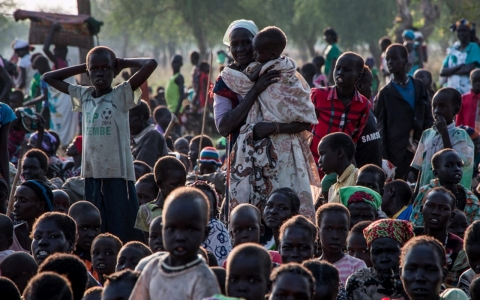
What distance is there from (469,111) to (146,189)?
489 centimetres

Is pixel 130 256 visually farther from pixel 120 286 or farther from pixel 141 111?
pixel 141 111

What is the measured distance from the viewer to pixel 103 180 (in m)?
6.42

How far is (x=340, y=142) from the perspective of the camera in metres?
6.56

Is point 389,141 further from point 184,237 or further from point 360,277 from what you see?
point 184,237

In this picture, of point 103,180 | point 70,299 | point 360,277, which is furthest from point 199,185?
point 70,299

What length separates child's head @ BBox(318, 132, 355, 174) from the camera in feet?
21.5

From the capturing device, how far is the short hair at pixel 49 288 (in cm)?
386

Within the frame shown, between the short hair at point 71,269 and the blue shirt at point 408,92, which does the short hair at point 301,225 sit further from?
the blue shirt at point 408,92

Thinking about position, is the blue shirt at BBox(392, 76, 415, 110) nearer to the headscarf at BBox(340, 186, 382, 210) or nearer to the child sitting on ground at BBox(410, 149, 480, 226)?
the child sitting on ground at BBox(410, 149, 480, 226)

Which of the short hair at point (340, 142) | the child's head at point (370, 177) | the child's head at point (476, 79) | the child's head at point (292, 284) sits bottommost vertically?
the child's head at point (292, 284)

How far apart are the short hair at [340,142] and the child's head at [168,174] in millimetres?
1125

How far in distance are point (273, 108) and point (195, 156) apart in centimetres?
469

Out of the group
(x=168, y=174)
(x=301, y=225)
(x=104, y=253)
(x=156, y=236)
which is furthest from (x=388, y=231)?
(x=168, y=174)

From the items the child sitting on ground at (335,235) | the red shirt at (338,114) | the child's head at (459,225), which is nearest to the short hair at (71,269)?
the child sitting on ground at (335,235)
